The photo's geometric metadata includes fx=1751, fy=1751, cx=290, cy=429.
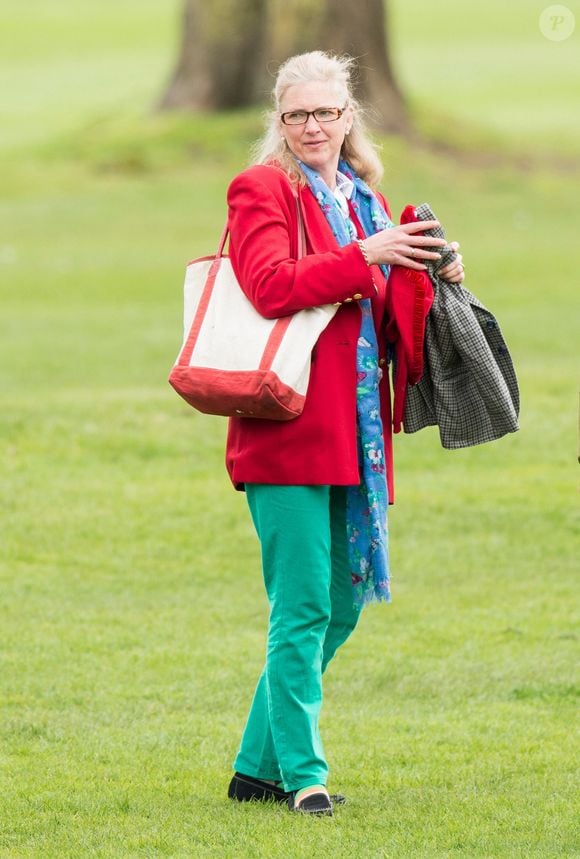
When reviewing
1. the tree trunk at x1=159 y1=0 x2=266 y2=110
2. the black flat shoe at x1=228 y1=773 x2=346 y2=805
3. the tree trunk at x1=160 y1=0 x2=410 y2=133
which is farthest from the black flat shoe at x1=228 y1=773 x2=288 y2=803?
the tree trunk at x1=159 y1=0 x2=266 y2=110

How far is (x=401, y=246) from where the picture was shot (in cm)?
484

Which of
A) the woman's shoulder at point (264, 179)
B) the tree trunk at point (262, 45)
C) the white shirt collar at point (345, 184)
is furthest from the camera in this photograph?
the tree trunk at point (262, 45)

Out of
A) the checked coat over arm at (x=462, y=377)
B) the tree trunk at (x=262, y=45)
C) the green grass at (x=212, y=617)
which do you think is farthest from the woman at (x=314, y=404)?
the tree trunk at (x=262, y=45)

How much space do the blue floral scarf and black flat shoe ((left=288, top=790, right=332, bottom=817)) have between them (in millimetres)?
590

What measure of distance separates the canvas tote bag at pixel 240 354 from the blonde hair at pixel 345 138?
0.31 m

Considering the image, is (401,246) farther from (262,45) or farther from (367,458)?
(262,45)

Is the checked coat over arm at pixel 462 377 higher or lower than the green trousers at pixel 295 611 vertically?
higher

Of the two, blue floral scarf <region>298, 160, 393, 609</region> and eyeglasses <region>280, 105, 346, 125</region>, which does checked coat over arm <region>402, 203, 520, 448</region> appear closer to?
blue floral scarf <region>298, 160, 393, 609</region>

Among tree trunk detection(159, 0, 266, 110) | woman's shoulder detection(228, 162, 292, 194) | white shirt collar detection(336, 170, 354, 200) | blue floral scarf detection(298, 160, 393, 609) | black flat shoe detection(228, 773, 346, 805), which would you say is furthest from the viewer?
tree trunk detection(159, 0, 266, 110)

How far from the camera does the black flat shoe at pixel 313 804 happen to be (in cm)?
503

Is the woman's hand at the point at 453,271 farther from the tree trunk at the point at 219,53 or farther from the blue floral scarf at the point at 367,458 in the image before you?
the tree trunk at the point at 219,53

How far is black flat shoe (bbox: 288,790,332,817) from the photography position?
198 inches

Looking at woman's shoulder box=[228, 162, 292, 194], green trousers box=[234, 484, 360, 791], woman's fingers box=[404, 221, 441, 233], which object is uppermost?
woman's shoulder box=[228, 162, 292, 194]

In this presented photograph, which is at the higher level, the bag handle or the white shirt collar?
the white shirt collar
